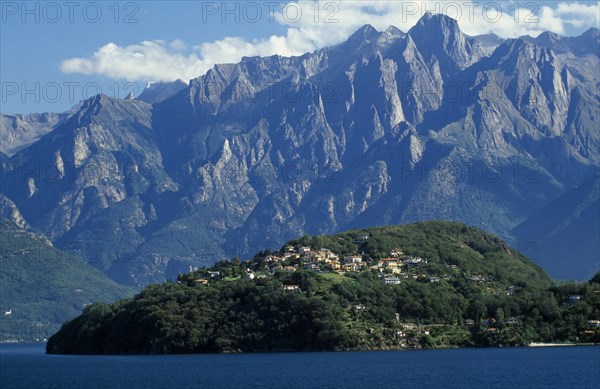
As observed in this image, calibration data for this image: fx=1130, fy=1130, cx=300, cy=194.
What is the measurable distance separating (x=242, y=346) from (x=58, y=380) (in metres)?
49.1

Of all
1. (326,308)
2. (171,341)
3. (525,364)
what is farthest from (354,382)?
(171,341)

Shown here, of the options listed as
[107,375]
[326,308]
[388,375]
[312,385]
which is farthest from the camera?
[326,308]

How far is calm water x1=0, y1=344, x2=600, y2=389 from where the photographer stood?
5212 inches


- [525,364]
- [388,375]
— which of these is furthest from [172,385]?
[525,364]

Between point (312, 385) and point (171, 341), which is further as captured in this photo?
point (171, 341)

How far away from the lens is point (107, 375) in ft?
502

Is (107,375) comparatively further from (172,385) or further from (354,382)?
(354,382)

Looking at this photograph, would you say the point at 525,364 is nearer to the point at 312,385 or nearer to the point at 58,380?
the point at 312,385

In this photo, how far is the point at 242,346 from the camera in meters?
192

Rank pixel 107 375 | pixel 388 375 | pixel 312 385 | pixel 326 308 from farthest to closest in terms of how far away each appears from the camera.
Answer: pixel 326 308
pixel 107 375
pixel 388 375
pixel 312 385

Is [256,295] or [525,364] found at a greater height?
[256,295]

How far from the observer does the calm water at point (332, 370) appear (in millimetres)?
132375

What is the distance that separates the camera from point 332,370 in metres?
150

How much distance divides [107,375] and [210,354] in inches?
1691
